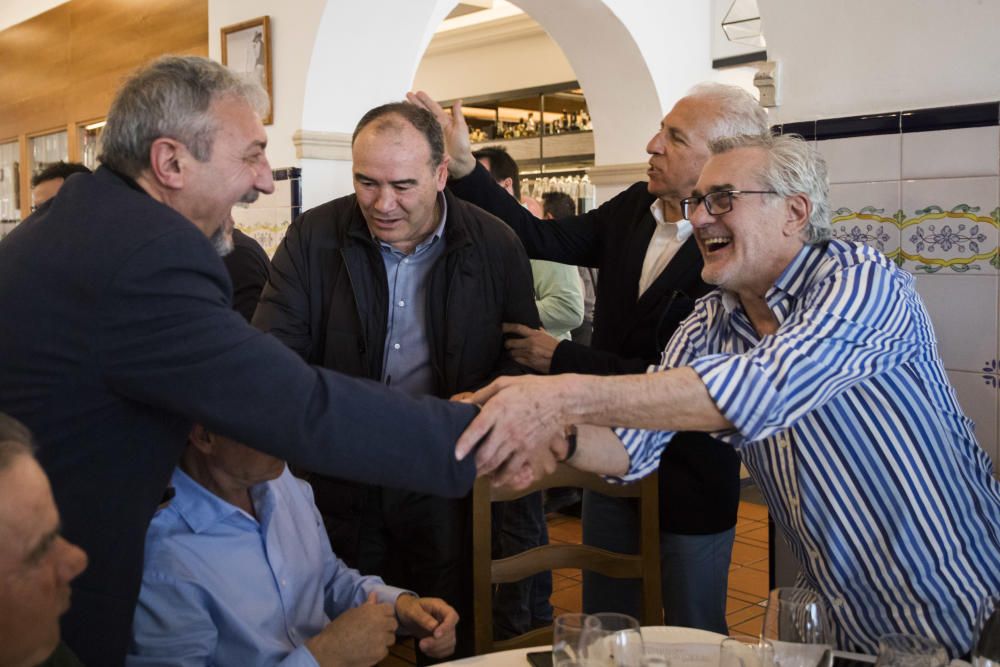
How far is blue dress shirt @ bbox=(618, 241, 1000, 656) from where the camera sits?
1.62m

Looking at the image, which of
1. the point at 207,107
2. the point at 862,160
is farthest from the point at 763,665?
the point at 862,160

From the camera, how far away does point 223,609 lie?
1687mm

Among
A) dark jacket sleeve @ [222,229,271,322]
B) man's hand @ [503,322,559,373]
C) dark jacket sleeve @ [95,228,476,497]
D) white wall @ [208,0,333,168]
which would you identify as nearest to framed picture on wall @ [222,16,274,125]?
white wall @ [208,0,333,168]

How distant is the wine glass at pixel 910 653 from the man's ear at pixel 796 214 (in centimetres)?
81

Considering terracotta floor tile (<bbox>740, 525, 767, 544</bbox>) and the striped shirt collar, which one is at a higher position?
→ the striped shirt collar

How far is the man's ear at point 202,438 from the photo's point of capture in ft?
5.76

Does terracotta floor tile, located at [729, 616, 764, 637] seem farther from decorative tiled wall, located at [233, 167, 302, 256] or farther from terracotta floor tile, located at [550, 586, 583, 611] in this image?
decorative tiled wall, located at [233, 167, 302, 256]

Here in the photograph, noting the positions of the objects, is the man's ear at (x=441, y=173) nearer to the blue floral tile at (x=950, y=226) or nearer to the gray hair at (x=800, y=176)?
the gray hair at (x=800, y=176)

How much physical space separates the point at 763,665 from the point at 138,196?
113 centimetres

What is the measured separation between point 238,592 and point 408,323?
0.88m

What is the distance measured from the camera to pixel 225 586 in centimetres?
173

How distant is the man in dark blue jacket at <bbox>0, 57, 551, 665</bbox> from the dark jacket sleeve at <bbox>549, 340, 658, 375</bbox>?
2.46 ft

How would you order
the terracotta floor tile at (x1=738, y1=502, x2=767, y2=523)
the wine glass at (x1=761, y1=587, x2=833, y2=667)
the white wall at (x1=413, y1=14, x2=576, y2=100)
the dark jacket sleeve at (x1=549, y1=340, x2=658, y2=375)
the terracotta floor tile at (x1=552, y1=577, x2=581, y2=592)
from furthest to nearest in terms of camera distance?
the white wall at (x1=413, y1=14, x2=576, y2=100) < the terracotta floor tile at (x1=738, y1=502, x2=767, y2=523) < the terracotta floor tile at (x1=552, y1=577, x2=581, y2=592) < the dark jacket sleeve at (x1=549, y1=340, x2=658, y2=375) < the wine glass at (x1=761, y1=587, x2=833, y2=667)

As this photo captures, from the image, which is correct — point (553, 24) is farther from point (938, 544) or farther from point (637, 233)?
point (938, 544)
